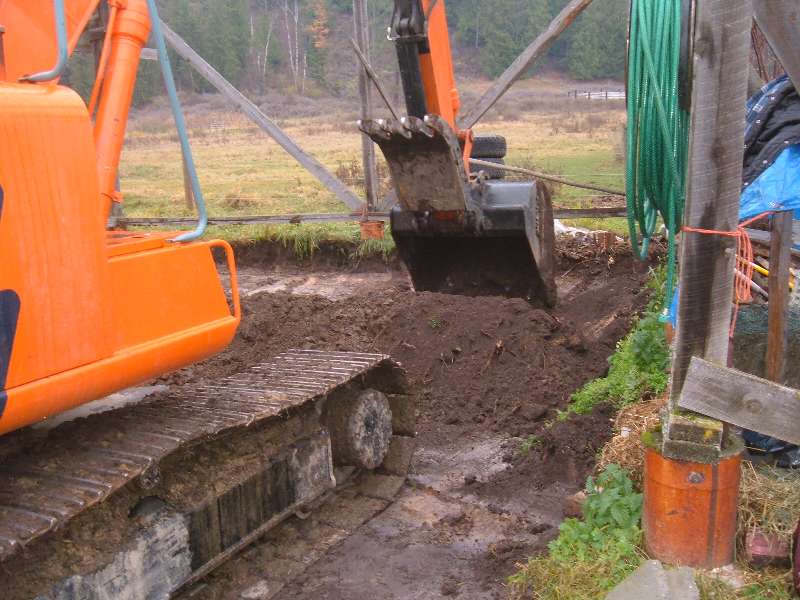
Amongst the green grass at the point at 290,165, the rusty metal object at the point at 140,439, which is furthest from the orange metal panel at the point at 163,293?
the green grass at the point at 290,165

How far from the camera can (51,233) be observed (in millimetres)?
2840

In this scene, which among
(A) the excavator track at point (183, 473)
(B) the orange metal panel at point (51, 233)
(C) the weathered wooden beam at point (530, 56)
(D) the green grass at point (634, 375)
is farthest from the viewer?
(C) the weathered wooden beam at point (530, 56)

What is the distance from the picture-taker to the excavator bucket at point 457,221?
6293mm

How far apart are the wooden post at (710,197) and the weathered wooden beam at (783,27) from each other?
0.47m

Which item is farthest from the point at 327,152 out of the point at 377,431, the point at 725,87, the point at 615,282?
the point at 725,87

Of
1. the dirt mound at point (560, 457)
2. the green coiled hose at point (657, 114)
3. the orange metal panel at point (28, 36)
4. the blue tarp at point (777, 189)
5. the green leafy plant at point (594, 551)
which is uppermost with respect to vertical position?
the orange metal panel at point (28, 36)

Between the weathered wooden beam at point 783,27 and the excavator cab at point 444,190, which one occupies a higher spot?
the weathered wooden beam at point 783,27

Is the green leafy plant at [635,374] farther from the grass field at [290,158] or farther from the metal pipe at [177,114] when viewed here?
the grass field at [290,158]

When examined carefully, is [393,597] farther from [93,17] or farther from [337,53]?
[337,53]

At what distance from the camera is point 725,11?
118 inches

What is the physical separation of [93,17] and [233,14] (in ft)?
200

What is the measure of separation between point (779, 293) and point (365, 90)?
682cm

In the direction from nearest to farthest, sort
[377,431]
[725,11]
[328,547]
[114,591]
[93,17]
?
[725,11] < [114,591] < [93,17] < [328,547] < [377,431]

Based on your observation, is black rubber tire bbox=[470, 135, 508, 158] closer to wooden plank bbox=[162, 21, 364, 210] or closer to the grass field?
the grass field
